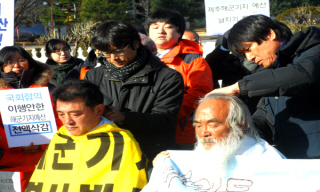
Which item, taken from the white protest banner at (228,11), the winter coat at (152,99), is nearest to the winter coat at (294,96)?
the winter coat at (152,99)

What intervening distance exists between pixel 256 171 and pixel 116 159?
964mm

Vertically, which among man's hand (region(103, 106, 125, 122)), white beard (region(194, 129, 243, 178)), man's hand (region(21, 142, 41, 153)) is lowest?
man's hand (region(21, 142, 41, 153))

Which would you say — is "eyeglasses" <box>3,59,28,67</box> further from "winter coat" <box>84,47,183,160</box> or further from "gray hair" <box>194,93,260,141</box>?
"gray hair" <box>194,93,260,141</box>

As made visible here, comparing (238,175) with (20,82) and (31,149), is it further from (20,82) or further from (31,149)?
(20,82)

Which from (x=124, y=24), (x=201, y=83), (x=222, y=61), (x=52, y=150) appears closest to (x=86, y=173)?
(x=52, y=150)

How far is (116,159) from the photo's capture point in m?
2.62

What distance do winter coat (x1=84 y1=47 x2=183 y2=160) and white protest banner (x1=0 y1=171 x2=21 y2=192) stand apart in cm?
104

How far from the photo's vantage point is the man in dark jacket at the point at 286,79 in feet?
7.28

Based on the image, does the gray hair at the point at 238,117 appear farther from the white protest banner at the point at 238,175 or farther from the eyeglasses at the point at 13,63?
the eyeglasses at the point at 13,63

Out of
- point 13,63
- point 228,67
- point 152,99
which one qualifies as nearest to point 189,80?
point 228,67

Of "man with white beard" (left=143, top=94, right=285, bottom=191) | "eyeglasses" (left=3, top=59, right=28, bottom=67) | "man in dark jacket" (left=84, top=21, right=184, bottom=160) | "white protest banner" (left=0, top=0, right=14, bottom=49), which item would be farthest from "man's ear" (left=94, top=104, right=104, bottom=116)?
"white protest banner" (left=0, top=0, right=14, bottom=49)

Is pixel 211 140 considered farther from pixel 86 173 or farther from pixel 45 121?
pixel 45 121

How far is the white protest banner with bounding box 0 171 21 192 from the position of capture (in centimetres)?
315

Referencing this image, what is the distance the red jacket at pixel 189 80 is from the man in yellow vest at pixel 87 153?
847mm
